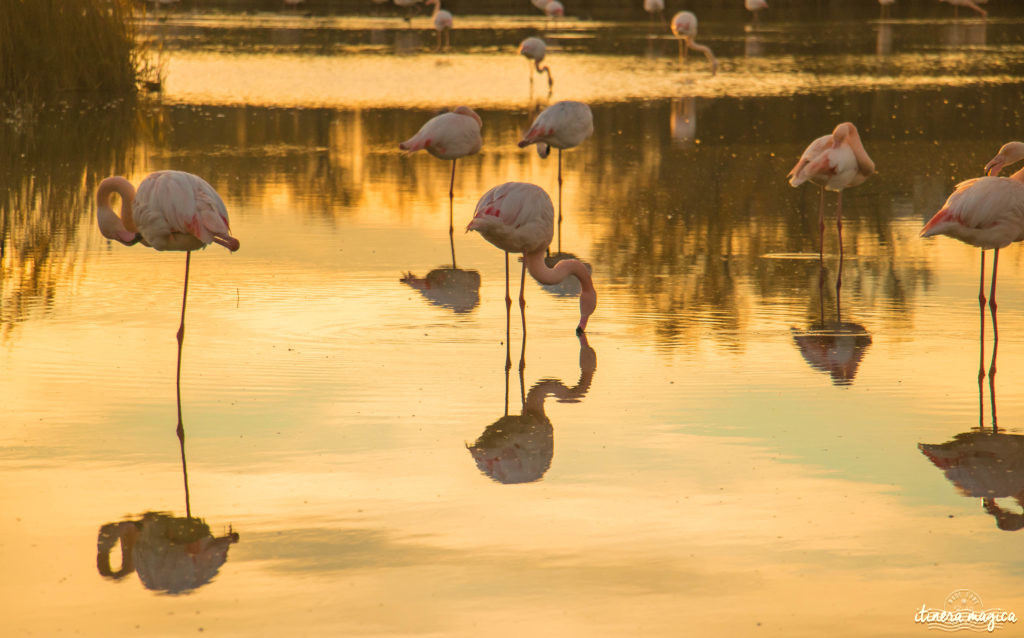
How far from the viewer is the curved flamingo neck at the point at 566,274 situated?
7.71m

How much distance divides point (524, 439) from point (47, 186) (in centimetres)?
846

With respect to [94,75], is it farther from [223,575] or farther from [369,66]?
[223,575]

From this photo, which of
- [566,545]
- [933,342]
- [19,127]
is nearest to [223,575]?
[566,545]

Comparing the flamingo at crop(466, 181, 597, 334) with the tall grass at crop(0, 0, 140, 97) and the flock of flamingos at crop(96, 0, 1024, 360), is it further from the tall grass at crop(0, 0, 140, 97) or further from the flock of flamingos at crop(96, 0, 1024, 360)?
the tall grass at crop(0, 0, 140, 97)

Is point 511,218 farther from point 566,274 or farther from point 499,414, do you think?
point 499,414

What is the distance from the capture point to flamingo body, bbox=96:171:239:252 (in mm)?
7008

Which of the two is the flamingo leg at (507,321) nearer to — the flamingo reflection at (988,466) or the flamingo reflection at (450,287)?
the flamingo reflection at (450,287)

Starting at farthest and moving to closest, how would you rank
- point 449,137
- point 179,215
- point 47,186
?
point 47,186
point 449,137
point 179,215

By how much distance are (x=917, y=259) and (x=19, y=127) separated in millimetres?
11945

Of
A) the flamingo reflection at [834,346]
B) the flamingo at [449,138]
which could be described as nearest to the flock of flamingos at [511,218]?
the flamingo reflection at [834,346]

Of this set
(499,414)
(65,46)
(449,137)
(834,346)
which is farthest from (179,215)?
(65,46)

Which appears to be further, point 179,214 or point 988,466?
point 179,214

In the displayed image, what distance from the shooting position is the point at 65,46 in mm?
19625

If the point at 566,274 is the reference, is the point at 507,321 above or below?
below
